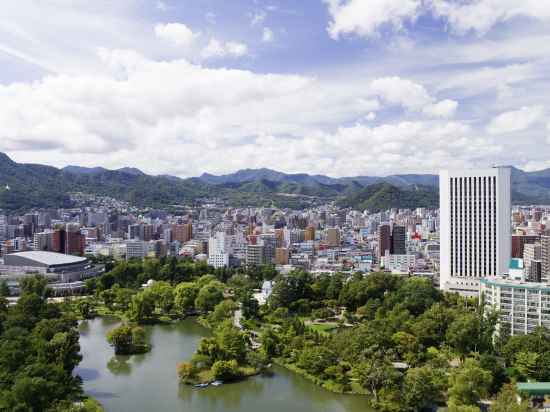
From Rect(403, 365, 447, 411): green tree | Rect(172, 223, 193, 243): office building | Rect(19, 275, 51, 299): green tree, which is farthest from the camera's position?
Rect(172, 223, 193, 243): office building

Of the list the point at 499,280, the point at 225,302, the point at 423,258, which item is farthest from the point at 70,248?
the point at 499,280

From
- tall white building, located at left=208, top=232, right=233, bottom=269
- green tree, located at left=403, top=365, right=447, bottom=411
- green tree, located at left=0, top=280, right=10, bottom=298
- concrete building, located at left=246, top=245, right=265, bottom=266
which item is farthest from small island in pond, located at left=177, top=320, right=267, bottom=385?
concrete building, located at left=246, top=245, right=265, bottom=266

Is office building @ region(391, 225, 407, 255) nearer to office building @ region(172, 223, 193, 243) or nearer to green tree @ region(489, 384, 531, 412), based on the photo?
office building @ region(172, 223, 193, 243)

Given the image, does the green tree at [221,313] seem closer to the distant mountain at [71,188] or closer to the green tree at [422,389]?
the green tree at [422,389]

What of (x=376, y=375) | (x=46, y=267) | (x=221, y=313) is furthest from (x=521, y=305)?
(x=46, y=267)

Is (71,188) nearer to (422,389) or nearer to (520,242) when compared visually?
(520,242)

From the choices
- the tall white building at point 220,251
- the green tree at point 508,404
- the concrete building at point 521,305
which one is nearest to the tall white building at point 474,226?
the concrete building at point 521,305
